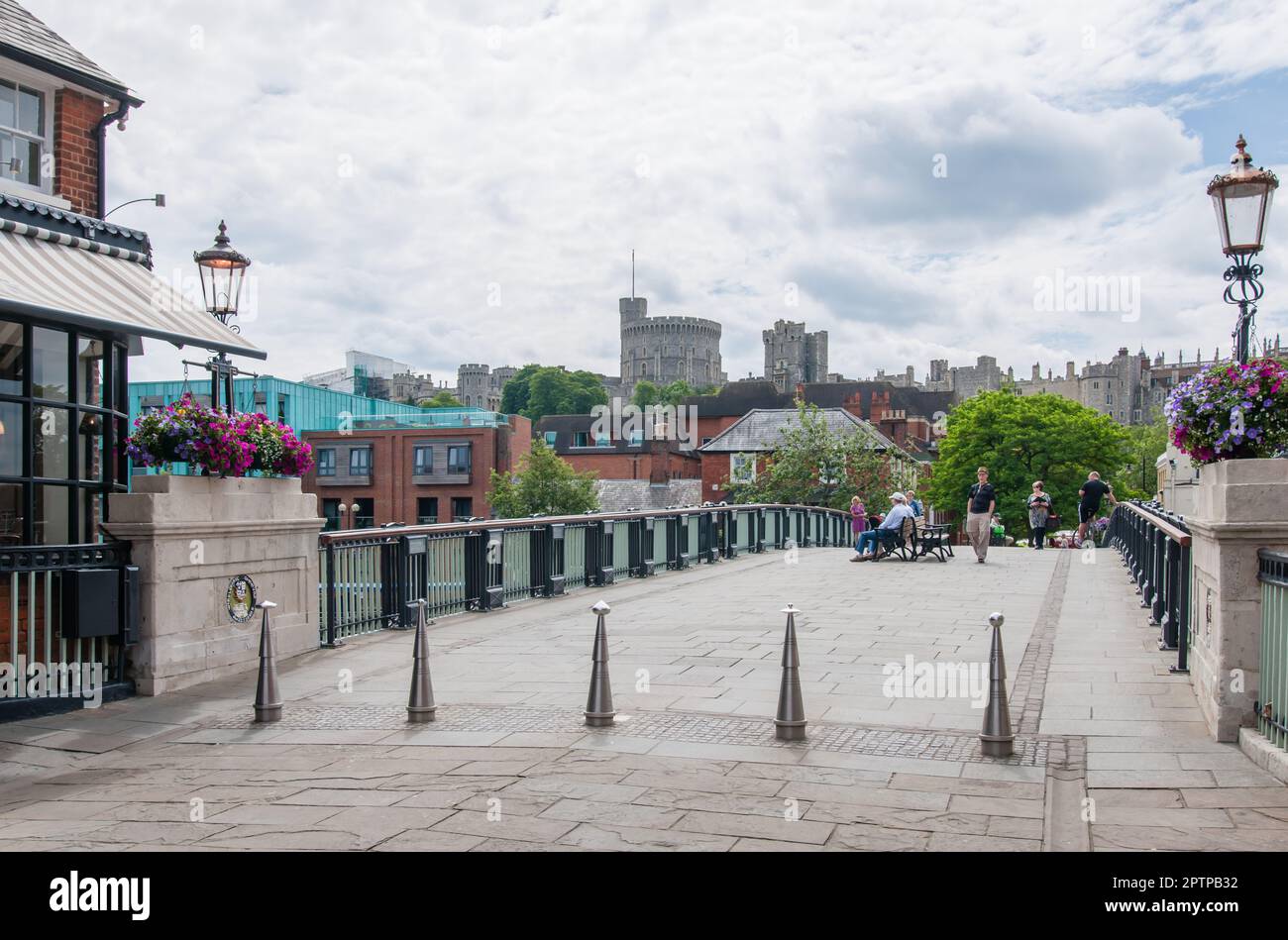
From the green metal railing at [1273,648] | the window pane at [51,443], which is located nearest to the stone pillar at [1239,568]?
the green metal railing at [1273,648]

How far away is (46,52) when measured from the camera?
1127cm

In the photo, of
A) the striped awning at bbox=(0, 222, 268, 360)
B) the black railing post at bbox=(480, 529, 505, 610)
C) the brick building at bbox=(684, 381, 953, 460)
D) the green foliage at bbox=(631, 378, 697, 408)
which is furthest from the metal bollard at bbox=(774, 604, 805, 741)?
the green foliage at bbox=(631, 378, 697, 408)

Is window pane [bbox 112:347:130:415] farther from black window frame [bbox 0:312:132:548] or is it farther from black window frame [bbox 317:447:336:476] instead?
black window frame [bbox 317:447:336:476]

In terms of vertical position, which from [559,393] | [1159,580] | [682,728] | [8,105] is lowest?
[682,728]

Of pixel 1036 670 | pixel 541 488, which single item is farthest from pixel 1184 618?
pixel 541 488

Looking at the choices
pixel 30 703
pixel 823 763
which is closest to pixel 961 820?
pixel 823 763

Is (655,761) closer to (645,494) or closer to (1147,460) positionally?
(645,494)

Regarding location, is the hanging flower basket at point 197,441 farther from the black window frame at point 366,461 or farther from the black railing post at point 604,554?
the black window frame at point 366,461

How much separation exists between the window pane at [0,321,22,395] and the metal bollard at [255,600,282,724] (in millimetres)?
3361

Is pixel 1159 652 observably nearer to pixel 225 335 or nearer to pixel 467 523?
pixel 467 523

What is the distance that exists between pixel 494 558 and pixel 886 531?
32.3 ft

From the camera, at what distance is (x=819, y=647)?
36.3ft

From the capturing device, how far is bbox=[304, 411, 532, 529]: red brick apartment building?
218 ft
